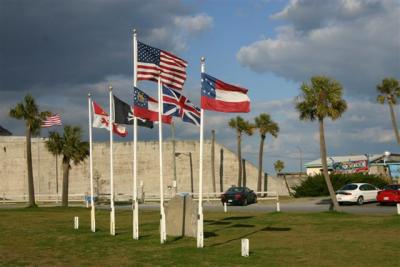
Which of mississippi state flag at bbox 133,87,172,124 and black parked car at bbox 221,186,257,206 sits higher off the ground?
mississippi state flag at bbox 133,87,172,124

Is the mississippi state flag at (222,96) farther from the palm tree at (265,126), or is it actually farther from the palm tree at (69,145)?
the palm tree at (265,126)

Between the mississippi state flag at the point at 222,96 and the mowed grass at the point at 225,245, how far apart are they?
3.97m

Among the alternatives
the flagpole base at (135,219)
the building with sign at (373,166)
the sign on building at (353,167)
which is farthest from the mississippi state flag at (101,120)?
the sign on building at (353,167)

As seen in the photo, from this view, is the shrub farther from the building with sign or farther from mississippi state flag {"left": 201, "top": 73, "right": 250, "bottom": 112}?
mississippi state flag {"left": 201, "top": 73, "right": 250, "bottom": 112}

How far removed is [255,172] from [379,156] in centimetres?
2555

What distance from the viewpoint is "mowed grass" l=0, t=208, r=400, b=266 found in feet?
47.4

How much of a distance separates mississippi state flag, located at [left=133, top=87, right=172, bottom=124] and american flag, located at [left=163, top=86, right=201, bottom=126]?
0.58 m

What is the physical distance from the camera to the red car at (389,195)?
36469mm

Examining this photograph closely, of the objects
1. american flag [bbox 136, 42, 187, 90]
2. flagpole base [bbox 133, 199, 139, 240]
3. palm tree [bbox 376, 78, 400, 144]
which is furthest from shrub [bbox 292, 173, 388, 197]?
american flag [bbox 136, 42, 187, 90]

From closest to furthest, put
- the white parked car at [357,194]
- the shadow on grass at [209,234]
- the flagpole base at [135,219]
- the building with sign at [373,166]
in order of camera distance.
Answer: the flagpole base at [135,219] → the shadow on grass at [209,234] → the white parked car at [357,194] → the building with sign at [373,166]

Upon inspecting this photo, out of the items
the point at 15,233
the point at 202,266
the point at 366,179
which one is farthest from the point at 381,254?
the point at 366,179

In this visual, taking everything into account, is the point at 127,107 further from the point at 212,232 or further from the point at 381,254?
the point at 381,254

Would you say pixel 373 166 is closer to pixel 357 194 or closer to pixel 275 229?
pixel 357 194

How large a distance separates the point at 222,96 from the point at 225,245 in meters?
4.42
